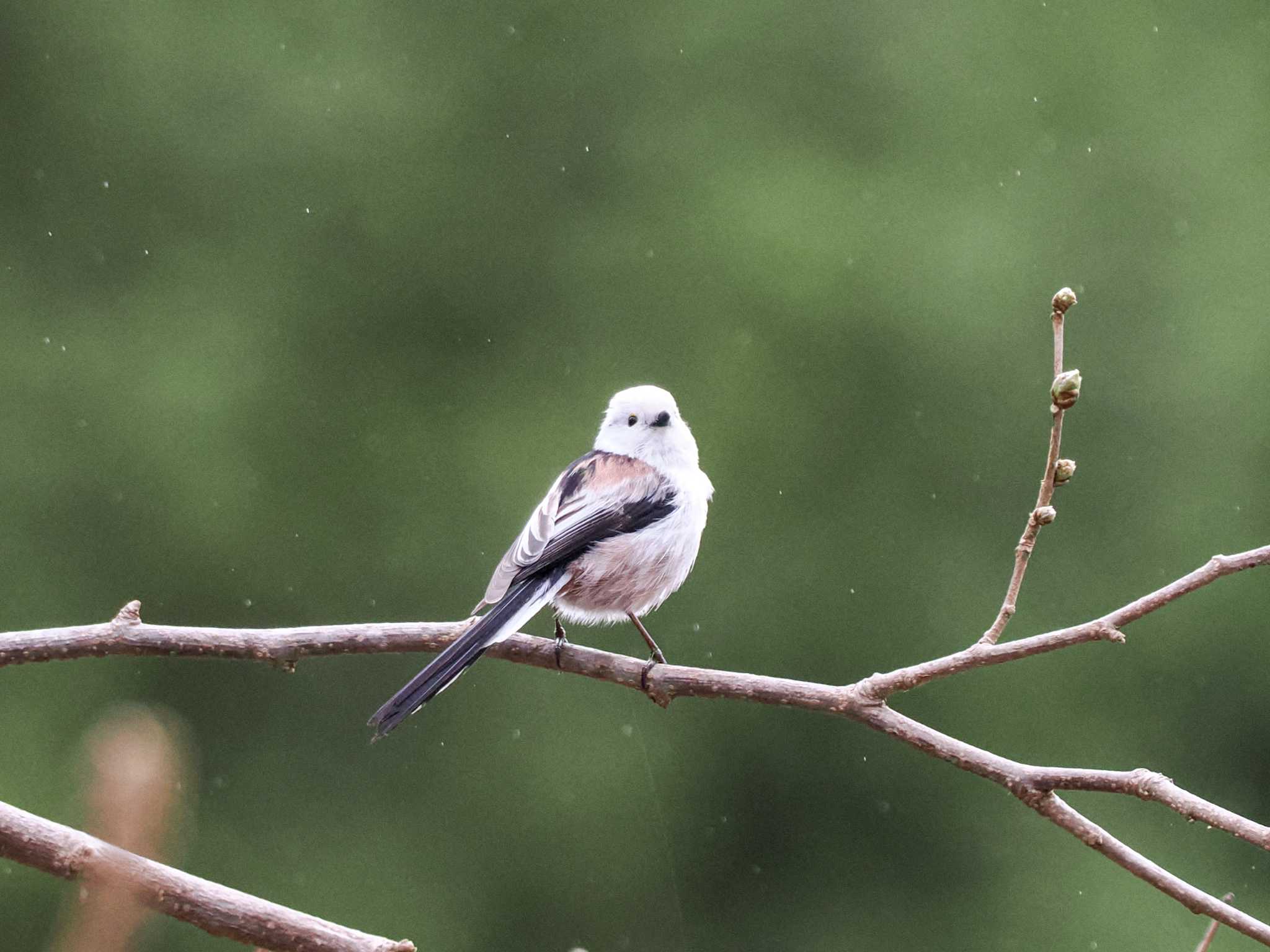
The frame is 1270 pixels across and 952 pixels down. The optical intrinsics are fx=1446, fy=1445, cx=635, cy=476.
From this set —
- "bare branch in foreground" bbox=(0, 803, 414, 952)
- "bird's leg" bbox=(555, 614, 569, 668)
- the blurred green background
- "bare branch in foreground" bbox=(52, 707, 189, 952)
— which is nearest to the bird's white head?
"bird's leg" bbox=(555, 614, 569, 668)

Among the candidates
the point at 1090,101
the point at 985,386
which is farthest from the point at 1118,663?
the point at 1090,101

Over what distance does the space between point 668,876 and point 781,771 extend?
104cm

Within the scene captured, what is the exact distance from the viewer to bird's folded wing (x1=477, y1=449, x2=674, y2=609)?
12.0ft

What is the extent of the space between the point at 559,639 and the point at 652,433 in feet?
3.53

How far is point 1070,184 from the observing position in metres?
→ 10.1

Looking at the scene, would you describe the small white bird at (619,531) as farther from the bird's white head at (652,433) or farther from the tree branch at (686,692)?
the tree branch at (686,692)

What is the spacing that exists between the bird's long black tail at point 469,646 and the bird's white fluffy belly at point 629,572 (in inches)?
5.2

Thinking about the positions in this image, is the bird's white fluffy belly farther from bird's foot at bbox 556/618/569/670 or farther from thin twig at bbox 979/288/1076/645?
thin twig at bbox 979/288/1076/645

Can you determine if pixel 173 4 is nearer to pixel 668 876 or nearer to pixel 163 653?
pixel 668 876

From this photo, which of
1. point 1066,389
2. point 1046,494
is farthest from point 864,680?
point 1066,389

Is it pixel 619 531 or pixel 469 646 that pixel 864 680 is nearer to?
pixel 469 646

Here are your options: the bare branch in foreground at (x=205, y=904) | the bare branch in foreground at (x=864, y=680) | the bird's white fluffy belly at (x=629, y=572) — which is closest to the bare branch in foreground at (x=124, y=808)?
the bare branch in foreground at (x=205, y=904)

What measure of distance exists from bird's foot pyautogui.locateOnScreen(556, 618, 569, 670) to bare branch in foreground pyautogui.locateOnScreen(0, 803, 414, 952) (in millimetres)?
1404

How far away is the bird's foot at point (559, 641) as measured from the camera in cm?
298
